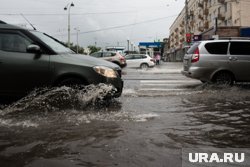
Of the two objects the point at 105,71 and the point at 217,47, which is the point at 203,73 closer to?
the point at 217,47

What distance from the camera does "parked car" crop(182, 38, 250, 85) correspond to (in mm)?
12273

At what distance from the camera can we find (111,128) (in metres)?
5.87

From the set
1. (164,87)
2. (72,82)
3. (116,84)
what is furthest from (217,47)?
(72,82)

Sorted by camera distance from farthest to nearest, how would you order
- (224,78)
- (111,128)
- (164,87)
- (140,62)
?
(140,62)
(164,87)
(224,78)
(111,128)

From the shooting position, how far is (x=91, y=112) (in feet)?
23.7

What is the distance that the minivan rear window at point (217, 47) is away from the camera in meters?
12.6

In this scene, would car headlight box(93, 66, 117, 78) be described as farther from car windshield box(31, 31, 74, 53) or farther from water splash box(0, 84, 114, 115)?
car windshield box(31, 31, 74, 53)

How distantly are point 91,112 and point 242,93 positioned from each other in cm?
532

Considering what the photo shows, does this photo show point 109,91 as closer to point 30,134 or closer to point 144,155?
point 30,134

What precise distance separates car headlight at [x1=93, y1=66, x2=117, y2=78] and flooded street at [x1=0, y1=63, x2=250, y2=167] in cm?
27

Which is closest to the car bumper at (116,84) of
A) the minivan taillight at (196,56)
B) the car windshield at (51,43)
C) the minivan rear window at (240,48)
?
the car windshield at (51,43)

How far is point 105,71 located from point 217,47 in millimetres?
6184

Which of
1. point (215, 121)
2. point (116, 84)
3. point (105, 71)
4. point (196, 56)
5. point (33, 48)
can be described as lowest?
point (215, 121)

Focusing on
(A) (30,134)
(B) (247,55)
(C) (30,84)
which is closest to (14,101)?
(C) (30,84)
